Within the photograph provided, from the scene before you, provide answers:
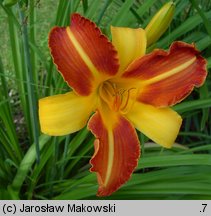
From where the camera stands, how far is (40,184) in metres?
1.32

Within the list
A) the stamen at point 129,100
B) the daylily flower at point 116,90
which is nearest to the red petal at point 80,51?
the daylily flower at point 116,90

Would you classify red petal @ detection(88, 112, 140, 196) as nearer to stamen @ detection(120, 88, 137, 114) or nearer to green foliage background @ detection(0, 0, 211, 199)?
stamen @ detection(120, 88, 137, 114)

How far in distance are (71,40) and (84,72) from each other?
64mm

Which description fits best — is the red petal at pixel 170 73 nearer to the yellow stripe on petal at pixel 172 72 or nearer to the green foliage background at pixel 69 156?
the yellow stripe on petal at pixel 172 72

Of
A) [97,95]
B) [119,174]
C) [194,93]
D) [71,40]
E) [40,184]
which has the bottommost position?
[40,184]

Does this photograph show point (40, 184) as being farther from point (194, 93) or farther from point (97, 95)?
point (194, 93)

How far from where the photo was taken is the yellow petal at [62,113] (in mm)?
790

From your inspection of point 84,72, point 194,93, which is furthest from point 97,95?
point 194,93

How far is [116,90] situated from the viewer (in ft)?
2.90

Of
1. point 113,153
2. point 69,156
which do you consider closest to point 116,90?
point 113,153

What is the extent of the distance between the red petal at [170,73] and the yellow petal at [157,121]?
1.0 inches
